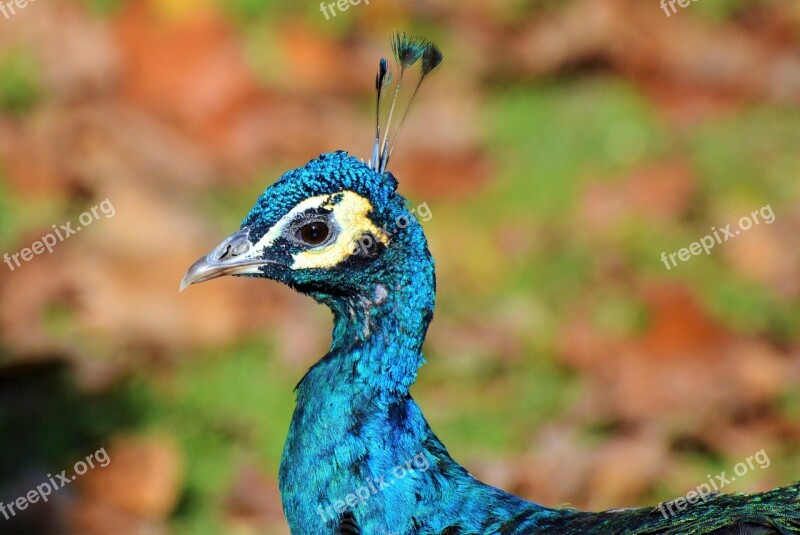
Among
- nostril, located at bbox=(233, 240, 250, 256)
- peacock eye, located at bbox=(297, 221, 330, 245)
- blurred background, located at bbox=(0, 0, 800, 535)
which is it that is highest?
blurred background, located at bbox=(0, 0, 800, 535)

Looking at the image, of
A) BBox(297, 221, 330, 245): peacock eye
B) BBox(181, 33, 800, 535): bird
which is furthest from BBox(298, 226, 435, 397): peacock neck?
BBox(297, 221, 330, 245): peacock eye

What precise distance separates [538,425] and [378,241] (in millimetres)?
1885

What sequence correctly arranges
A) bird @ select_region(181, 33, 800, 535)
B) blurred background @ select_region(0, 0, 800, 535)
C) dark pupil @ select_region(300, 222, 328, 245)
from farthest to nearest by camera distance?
blurred background @ select_region(0, 0, 800, 535)
dark pupil @ select_region(300, 222, 328, 245)
bird @ select_region(181, 33, 800, 535)

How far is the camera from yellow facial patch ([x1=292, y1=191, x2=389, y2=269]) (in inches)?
96.2

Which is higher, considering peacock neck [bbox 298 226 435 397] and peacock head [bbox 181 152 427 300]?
peacock head [bbox 181 152 427 300]

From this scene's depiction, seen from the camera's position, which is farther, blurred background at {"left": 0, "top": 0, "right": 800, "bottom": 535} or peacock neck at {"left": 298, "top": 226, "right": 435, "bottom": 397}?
blurred background at {"left": 0, "top": 0, "right": 800, "bottom": 535}

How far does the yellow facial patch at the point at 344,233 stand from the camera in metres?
2.44

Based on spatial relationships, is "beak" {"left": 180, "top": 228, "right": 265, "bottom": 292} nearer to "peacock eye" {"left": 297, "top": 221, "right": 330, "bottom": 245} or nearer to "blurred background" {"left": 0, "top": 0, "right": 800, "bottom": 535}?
"peacock eye" {"left": 297, "top": 221, "right": 330, "bottom": 245}

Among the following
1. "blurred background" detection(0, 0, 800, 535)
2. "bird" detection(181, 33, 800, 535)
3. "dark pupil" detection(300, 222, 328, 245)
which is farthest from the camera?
"blurred background" detection(0, 0, 800, 535)

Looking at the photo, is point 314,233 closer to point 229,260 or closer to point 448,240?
point 229,260

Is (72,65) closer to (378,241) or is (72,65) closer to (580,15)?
(580,15)

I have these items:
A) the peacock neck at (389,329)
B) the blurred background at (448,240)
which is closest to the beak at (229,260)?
the peacock neck at (389,329)

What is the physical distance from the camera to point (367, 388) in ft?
7.97

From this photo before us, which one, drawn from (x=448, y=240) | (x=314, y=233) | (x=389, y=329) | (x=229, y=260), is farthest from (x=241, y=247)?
(x=448, y=240)
